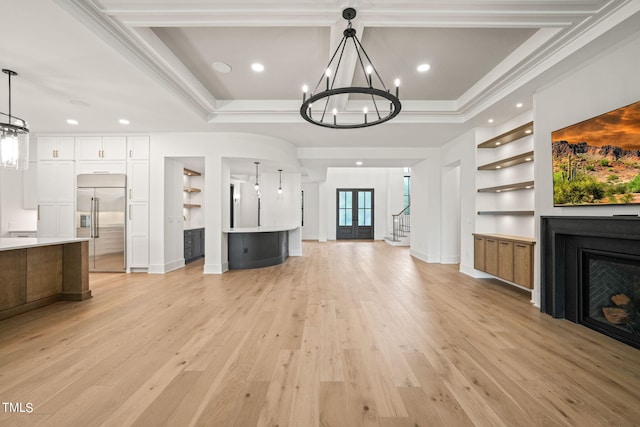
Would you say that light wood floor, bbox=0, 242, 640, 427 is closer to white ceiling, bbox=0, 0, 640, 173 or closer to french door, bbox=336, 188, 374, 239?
white ceiling, bbox=0, 0, 640, 173

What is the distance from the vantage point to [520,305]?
3615 millimetres

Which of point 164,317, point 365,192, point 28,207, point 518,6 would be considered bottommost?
point 164,317

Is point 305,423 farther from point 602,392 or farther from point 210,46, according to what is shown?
point 210,46

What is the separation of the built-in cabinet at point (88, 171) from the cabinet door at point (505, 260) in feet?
21.6

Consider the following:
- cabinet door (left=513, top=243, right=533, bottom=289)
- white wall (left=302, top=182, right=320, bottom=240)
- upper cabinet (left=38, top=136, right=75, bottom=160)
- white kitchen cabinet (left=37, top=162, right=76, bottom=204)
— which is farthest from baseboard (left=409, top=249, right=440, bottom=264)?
upper cabinet (left=38, top=136, right=75, bottom=160)

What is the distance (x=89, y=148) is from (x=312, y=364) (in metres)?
6.34

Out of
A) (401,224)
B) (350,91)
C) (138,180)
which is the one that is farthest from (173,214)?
(401,224)

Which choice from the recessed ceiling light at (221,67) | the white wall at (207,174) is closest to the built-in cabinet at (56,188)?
the white wall at (207,174)

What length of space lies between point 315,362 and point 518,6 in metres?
3.62

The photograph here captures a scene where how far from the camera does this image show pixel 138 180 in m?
5.59

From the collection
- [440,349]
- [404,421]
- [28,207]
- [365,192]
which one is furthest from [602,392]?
[365,192]

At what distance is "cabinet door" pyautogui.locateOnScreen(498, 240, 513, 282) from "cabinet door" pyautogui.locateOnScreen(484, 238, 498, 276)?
10 centimetres

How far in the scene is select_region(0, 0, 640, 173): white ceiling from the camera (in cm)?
247

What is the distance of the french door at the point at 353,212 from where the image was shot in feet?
42.3
